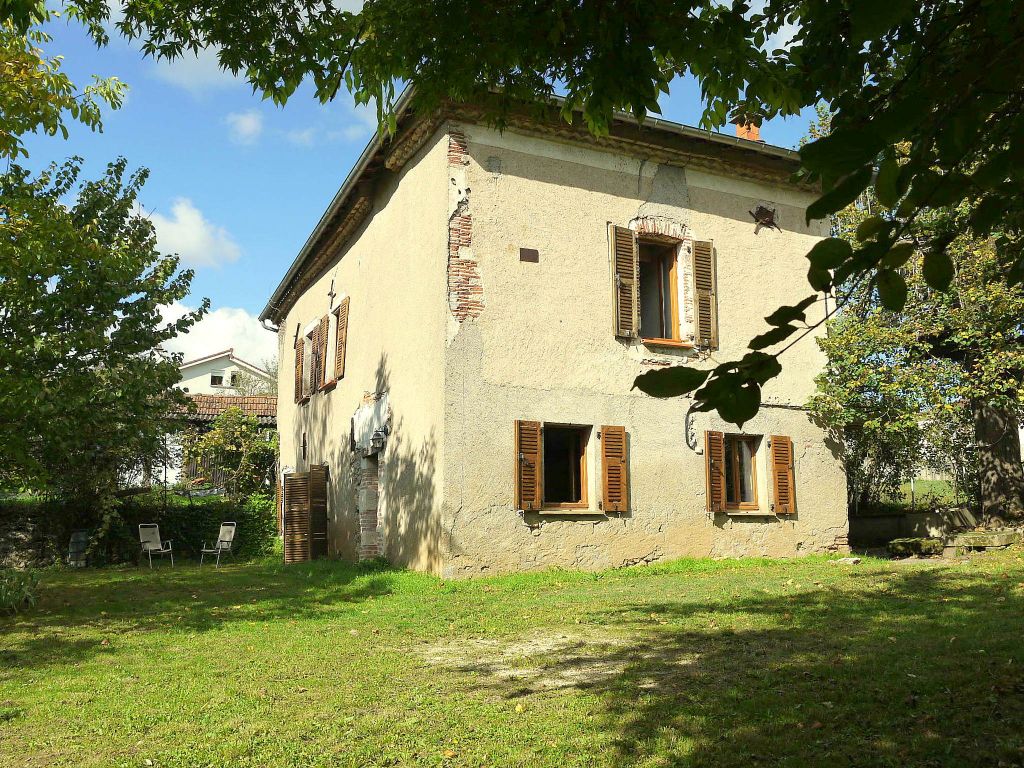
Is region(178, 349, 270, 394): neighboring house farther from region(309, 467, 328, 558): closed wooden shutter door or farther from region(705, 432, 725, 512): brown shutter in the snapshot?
region(705, 432, 725, 512): brown shutter

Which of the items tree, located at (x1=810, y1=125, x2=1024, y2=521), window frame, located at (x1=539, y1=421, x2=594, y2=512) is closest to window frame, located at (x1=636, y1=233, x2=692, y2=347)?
window frame, located at (x1=539, y1=421, x2=594, y2=512)

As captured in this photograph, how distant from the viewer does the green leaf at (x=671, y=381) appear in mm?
1629

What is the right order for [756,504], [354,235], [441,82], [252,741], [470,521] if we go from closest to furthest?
1. [252,741]
2. [441,82]
3. [470,521]
4. [756,504]
5. [354,235]

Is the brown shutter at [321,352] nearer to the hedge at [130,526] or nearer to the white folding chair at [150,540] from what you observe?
the hedge at [130,526]

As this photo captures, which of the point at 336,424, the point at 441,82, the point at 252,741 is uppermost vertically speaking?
the point at 441,82

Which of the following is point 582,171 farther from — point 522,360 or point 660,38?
point 660,38

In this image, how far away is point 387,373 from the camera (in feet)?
41.7

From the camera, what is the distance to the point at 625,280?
39.4 feet

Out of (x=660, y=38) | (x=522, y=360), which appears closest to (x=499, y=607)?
(x=522, y=360)

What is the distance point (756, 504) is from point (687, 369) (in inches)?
470

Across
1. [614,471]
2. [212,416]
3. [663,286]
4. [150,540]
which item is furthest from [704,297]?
[212,416]

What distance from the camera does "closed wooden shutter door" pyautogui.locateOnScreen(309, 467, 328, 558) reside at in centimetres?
1498

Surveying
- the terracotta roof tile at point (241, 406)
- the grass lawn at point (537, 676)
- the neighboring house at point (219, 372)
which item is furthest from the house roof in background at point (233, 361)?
the grass lawn at point (537, 676)

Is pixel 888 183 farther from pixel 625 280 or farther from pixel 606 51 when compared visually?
pixel 625 280
